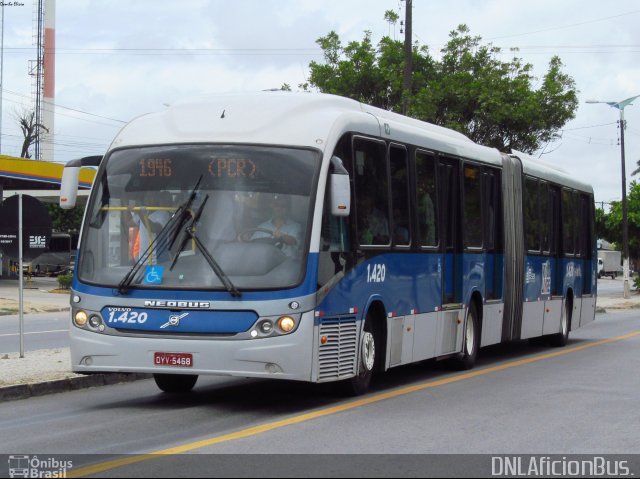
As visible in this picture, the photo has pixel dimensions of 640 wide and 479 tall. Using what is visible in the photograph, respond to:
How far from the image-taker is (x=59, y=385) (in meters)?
13.6

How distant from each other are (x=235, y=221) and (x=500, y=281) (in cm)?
786

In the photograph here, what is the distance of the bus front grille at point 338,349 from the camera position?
11.7 metres

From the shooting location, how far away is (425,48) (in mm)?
46500

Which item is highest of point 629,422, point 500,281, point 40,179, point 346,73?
point 346,73

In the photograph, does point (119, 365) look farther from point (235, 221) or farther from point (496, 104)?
point (496, 104)

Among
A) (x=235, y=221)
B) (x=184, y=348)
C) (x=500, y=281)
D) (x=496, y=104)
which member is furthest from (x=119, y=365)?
(x=496, y=104)

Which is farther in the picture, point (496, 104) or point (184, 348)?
point (496, 104)

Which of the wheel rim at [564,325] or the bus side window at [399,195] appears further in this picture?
the wheel rim at [564,325]

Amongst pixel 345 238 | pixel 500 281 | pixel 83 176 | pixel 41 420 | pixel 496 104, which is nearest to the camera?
pixel 41 420

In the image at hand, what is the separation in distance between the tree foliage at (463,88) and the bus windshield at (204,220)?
1128 inches

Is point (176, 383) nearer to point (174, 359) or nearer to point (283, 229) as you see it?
point (174, 359)

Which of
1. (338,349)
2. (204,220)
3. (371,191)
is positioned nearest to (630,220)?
(371,191)

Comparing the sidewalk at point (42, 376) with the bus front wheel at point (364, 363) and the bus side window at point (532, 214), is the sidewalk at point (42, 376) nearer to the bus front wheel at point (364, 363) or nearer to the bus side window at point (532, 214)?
the bus front wheel at point (364, 363)

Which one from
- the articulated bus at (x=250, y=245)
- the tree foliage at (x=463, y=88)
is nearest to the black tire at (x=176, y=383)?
the articulated bus at (x=250, y=245)
